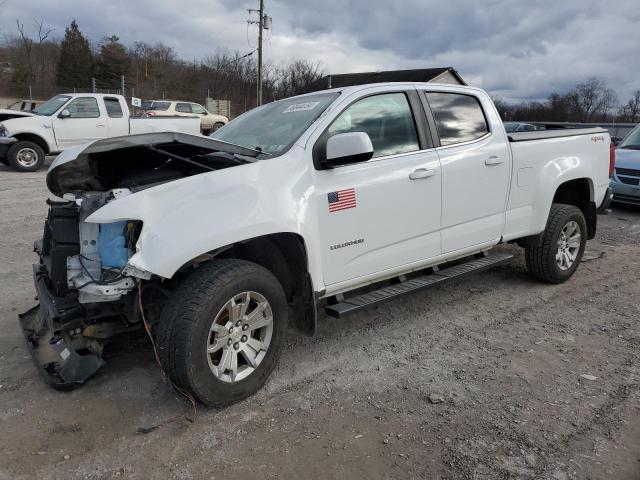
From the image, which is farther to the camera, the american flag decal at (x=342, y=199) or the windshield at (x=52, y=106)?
the windshield at (x=52, y=106)

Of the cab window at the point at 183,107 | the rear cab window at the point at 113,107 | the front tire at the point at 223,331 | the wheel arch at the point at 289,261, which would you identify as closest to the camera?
the front tire at the point at 223,331

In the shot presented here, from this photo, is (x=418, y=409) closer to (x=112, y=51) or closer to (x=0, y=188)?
(x=0, y=188)

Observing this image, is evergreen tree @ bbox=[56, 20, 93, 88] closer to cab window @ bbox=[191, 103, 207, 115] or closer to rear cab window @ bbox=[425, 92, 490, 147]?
cab window @ bbox=[191, 103, 207, 115]

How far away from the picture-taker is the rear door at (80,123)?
1262 cm

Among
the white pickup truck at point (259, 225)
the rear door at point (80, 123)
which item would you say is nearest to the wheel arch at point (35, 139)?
the rear door at point (80, 123)

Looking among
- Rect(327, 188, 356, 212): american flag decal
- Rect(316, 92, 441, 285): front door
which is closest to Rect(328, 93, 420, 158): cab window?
Rect(316, 92, 441, 285): front door

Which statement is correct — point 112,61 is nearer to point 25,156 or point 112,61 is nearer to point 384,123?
point 25,156

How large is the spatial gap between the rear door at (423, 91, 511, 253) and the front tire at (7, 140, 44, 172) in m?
11.4

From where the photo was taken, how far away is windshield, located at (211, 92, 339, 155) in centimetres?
353

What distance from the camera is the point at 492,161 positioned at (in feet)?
14.3

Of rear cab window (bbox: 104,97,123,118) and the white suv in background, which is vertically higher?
the white suv in background

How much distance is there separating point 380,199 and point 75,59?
59.1m

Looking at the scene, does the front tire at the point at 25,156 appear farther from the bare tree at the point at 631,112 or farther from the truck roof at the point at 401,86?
the bare tree at the point at 631,112

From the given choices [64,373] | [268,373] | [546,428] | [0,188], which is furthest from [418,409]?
[0,188]
